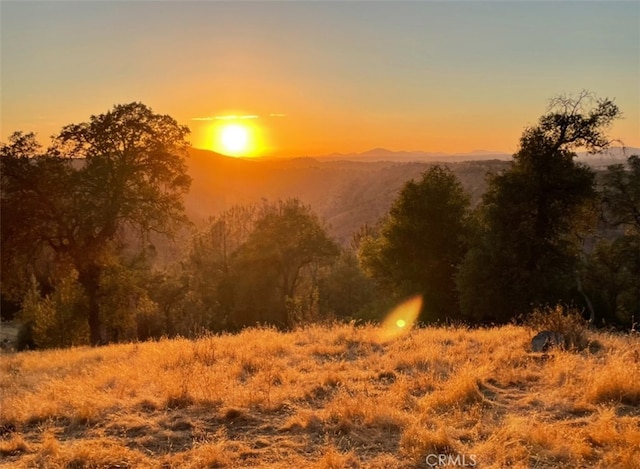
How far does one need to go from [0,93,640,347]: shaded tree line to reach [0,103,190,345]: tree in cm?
5

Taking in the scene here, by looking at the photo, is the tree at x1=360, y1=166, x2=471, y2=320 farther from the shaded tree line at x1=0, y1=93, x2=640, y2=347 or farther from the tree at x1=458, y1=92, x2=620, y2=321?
the tree at x1=458, y1=92, x2=620, y2=321

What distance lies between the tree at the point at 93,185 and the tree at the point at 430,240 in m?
12.7

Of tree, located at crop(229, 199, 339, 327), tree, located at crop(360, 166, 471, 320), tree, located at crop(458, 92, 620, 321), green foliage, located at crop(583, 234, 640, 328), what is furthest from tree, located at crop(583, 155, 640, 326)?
tree, located at crop(229, 199, 339, 327)

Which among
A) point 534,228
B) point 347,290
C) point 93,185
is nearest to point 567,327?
point 534,228

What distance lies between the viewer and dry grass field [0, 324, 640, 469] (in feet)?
16.8

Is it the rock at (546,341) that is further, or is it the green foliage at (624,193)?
the green foliage at (624,193)

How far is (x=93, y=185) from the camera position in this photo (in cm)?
1848

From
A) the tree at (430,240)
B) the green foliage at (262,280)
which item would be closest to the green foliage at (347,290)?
the green foliage at (262,280)

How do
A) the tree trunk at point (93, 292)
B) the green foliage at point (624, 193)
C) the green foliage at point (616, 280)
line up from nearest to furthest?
1. the tree trunk at point (93, 292)
2. the green foliage at point (624, 193)
3. the green foliage at point (616, 280)

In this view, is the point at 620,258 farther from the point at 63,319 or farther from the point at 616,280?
the point at 63,319

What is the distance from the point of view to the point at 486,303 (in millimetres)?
22594

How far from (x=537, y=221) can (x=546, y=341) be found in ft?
47.6

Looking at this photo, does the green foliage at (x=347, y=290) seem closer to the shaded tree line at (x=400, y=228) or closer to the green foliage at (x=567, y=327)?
the shaded tree line at (x=400, y=228)

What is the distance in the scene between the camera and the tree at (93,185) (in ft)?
60.3
